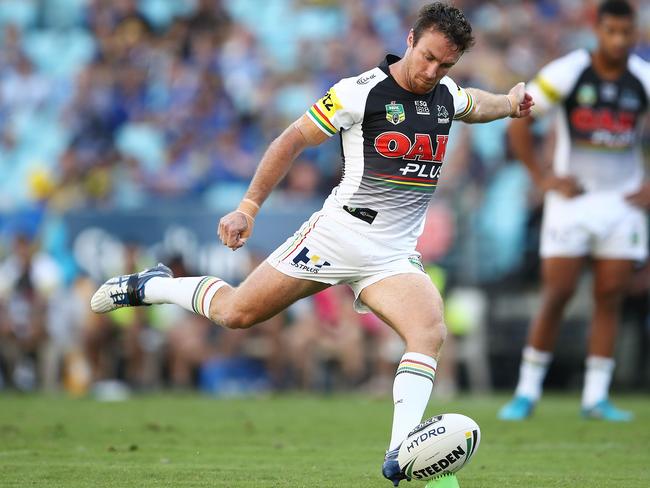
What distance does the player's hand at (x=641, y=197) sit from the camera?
9633 mm

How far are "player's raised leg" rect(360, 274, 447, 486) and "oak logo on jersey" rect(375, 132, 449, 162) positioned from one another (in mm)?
643

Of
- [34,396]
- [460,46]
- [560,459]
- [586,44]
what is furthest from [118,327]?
[460,46]

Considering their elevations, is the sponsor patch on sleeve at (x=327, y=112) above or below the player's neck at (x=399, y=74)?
below

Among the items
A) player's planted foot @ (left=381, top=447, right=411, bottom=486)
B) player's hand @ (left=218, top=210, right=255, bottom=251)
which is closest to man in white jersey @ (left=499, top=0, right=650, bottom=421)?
player's hand @ (left=218, top=210, right=255, bottom=251)

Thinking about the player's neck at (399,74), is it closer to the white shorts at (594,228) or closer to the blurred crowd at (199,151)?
the white shorts at (594,228)

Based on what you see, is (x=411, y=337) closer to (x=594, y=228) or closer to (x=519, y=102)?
(x=519, y=102)

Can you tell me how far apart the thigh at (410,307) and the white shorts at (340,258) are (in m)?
0.08

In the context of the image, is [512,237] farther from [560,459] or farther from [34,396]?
[560,459]

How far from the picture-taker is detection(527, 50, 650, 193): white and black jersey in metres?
9.52

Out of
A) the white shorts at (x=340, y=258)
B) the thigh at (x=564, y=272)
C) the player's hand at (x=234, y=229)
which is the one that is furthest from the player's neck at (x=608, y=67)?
the player's hand at (x=234, y=229)

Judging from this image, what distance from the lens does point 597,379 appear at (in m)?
9.70

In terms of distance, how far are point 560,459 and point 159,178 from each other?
1192 centimetres

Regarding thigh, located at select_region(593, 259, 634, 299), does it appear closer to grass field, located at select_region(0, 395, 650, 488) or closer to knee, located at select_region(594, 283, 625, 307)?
knee, located at select_region(594, 283, 625, 307)

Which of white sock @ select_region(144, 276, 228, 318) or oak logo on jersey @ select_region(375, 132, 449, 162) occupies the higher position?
oak logo on jersey @ select_region(375, 132, 449, 162)
